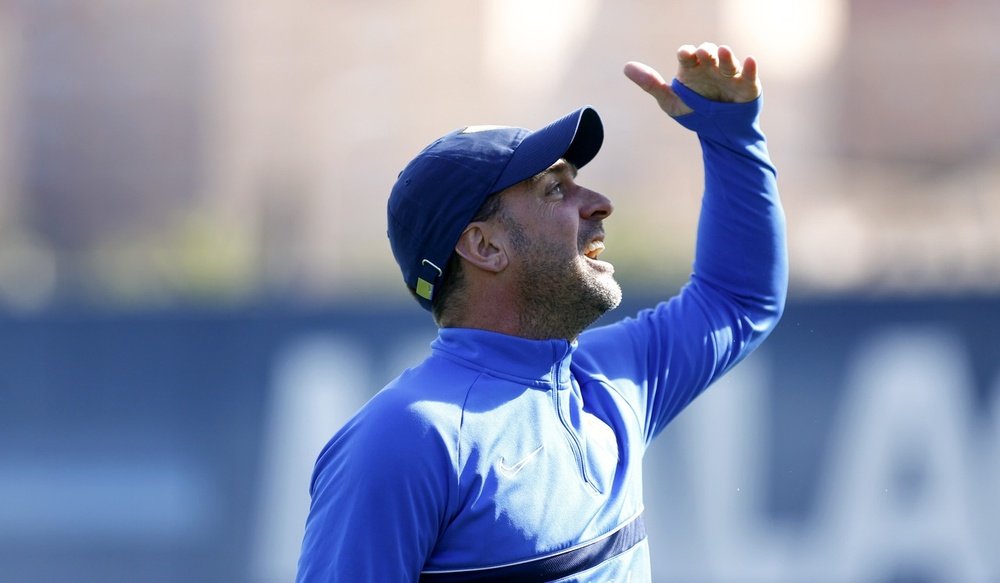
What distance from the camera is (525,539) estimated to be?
1.74 meters

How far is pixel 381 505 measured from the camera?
1646mm

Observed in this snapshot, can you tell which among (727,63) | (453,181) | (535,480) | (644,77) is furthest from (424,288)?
(727,63)

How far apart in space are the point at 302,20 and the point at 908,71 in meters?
3.08

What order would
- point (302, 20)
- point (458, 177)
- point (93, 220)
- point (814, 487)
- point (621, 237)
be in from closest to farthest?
point (458, 177)
point (814, 487)
point (621, 237)
point (93, 220)
point (302, 20)

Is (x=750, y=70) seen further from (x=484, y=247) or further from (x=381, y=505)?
(x=381, y=505)

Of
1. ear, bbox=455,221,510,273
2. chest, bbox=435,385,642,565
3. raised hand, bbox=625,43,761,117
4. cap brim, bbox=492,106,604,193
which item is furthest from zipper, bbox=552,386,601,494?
raised hand, bbox=625,43,761,117

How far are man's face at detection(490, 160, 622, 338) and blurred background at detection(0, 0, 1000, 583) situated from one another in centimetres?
276

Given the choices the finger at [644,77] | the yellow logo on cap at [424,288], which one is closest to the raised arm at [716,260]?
the finger at [644,77]

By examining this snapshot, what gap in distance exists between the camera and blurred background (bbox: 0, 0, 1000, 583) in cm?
458

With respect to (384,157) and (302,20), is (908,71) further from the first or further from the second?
(302,20)

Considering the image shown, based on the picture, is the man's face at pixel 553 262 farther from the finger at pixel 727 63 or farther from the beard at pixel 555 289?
the finger at pixel 727 63

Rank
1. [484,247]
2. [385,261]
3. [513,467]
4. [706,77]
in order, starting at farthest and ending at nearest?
[385,261]
[706,77]
[484,247]
[513,467]

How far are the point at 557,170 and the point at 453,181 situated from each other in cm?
18

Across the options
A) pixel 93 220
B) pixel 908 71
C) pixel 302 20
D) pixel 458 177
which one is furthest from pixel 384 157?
pixel 458 177
